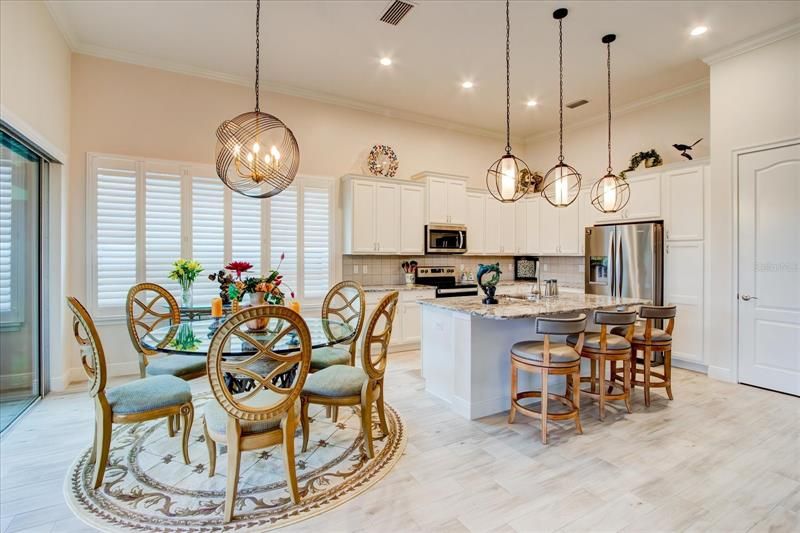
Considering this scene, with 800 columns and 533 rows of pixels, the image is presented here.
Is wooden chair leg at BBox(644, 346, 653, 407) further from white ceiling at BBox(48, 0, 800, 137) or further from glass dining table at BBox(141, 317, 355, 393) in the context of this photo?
white ceiling at BBox(48, 0, 800, 137)

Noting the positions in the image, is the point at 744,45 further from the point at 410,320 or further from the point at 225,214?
the point at 225,214

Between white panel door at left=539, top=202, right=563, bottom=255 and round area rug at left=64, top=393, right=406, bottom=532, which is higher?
white panel door at left=539, top=202, right=563, bottom=255

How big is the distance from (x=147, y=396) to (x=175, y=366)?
64 cm

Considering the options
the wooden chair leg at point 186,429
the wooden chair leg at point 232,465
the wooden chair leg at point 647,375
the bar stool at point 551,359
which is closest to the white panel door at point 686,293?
the wooden chair leg at point 647,375

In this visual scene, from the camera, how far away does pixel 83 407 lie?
3.44 meters

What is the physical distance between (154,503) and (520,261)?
20.8 ft

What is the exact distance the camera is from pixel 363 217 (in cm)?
529

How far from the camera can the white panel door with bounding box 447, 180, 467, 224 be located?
235 inches

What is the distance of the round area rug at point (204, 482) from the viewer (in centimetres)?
199

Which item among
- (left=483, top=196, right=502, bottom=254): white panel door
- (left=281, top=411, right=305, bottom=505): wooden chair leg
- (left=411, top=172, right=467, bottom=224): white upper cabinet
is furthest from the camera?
(left=483, top=196, right=502, bottom=254): white panel door

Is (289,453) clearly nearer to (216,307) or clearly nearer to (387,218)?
(216,307)

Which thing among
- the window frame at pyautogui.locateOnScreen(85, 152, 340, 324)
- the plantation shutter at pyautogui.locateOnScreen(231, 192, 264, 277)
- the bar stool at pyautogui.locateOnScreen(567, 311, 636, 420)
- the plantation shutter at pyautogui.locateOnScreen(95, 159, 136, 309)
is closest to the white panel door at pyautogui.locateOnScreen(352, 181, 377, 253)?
the window frame at pyautogui.locateOnScreen(85, 152, 340, 324)

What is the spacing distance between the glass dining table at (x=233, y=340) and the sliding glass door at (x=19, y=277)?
1384 millimetres

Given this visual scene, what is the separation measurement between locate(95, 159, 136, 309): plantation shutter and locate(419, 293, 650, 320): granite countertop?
3.23 metres
